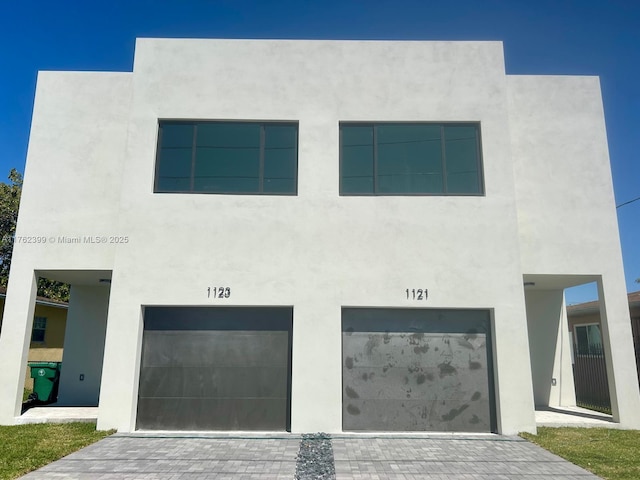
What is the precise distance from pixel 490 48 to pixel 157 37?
8.04m

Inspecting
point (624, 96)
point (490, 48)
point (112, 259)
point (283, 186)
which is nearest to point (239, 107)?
point (283, 186)

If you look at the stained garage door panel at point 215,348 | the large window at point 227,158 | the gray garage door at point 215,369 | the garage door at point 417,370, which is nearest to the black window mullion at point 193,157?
the large window at point 227,158

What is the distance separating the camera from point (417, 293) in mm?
9812

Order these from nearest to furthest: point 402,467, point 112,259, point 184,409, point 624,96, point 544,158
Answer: point 402,467
point 184,409
point 112,259
point 544,158
point 624,96

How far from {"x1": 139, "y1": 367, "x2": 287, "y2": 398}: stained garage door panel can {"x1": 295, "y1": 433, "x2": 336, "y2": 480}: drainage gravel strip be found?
124 centimetres

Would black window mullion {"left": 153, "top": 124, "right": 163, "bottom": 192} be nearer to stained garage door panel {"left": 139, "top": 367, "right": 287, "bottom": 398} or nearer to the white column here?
the white column

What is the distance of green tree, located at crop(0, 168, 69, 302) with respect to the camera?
27578mm

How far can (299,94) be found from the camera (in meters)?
10.6

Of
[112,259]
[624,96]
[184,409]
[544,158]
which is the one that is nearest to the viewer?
[184,409]

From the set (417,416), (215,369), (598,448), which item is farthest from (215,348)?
(598,448)

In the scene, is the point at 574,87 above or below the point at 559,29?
below

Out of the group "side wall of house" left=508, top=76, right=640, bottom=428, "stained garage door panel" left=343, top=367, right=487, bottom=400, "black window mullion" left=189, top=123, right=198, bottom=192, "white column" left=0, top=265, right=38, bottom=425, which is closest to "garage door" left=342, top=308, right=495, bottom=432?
"stained garage door panel" left=343, top=367, right=487, bottom=400

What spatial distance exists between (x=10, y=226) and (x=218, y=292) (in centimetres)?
2497

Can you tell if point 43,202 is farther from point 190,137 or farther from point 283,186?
point 283,186
